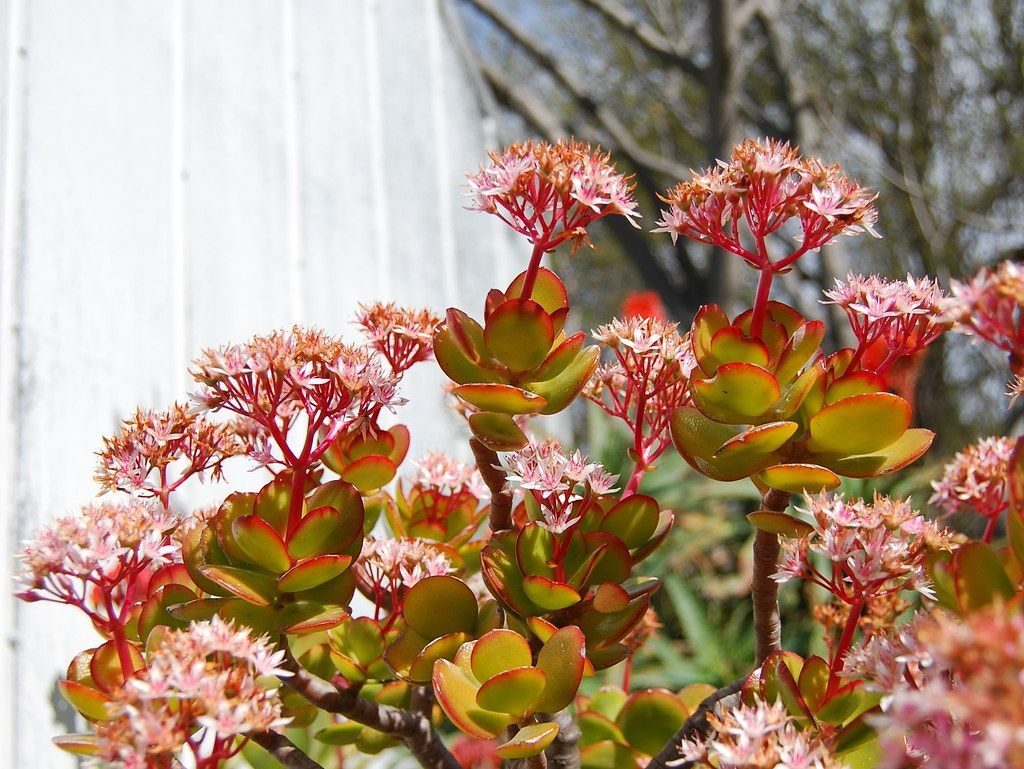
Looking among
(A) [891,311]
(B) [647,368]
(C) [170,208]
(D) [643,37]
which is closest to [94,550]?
(B) [647,368]

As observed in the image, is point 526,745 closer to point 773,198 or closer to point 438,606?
point 438,606

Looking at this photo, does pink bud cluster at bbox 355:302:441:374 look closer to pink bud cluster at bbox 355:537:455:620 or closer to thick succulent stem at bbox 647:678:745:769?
pink bud cluster at bbox 355:537:455:620

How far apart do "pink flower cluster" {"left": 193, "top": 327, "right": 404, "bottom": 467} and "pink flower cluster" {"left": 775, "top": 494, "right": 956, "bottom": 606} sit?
20 centimetres

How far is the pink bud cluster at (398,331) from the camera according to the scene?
49 cm

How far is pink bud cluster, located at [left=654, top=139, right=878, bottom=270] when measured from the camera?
0.44m

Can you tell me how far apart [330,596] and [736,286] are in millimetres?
2571

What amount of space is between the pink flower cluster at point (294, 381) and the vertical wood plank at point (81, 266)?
1.40 ft

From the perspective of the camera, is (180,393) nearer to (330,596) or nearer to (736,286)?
(330,596)

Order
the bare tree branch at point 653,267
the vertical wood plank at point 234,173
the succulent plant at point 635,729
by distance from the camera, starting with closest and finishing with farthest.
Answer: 1. the succulent plant at point 635,729
2. the vertical wood plank at point 234,173
3. the bare tree branch at point 653,267

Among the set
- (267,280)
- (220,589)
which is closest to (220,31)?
(267,280)

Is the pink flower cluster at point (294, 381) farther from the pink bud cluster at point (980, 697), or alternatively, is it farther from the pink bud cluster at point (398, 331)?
the pink bud cluster at point (980, 697)

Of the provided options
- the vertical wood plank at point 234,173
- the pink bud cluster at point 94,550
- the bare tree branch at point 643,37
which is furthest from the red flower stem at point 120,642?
the bare tree branch at point 643,37

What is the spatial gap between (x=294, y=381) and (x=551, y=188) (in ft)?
0.47

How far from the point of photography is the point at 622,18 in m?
3.13
